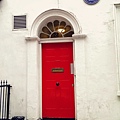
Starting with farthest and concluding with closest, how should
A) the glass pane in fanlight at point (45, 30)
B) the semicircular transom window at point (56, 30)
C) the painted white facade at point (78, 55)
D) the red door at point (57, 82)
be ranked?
the glass pane in fanlight at point (45, 30), the semicircular transom window at point (56, 30), the red door at point (57, 82), the painted white facade at point (78, 55)

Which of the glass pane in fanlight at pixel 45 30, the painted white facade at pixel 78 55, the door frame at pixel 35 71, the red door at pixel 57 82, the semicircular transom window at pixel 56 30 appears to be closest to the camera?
the painted white facade at pixel 78 55

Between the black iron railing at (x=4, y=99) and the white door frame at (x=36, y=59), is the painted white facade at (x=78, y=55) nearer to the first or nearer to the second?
the white door frame at (x=36, y=59)

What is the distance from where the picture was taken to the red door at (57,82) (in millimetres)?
6254

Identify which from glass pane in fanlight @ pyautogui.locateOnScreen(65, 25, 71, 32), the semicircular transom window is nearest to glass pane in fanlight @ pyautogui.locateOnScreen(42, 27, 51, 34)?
the semicircular transom window

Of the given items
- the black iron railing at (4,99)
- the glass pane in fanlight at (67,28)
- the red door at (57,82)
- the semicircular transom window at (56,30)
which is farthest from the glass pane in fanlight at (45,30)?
the black iron railing at (4,99)

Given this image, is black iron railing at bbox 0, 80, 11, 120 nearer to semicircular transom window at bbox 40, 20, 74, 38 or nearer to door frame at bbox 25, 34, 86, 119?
door frame at bbox 25, 34, 86, 119

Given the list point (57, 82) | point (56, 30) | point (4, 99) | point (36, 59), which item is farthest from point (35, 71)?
point (56, 30)

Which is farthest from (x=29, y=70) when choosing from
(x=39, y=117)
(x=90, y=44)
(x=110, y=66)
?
(x=110, y=66)

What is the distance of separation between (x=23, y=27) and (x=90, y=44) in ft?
7.52

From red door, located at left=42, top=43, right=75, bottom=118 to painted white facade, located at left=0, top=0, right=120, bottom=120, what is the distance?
0.75 feet

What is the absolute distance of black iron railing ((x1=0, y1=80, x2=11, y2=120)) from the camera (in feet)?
19.5

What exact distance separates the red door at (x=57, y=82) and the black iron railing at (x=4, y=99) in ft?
3.78

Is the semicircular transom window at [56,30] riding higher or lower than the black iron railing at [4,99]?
higher

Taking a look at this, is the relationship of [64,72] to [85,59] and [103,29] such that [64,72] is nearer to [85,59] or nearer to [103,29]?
[85,59]
